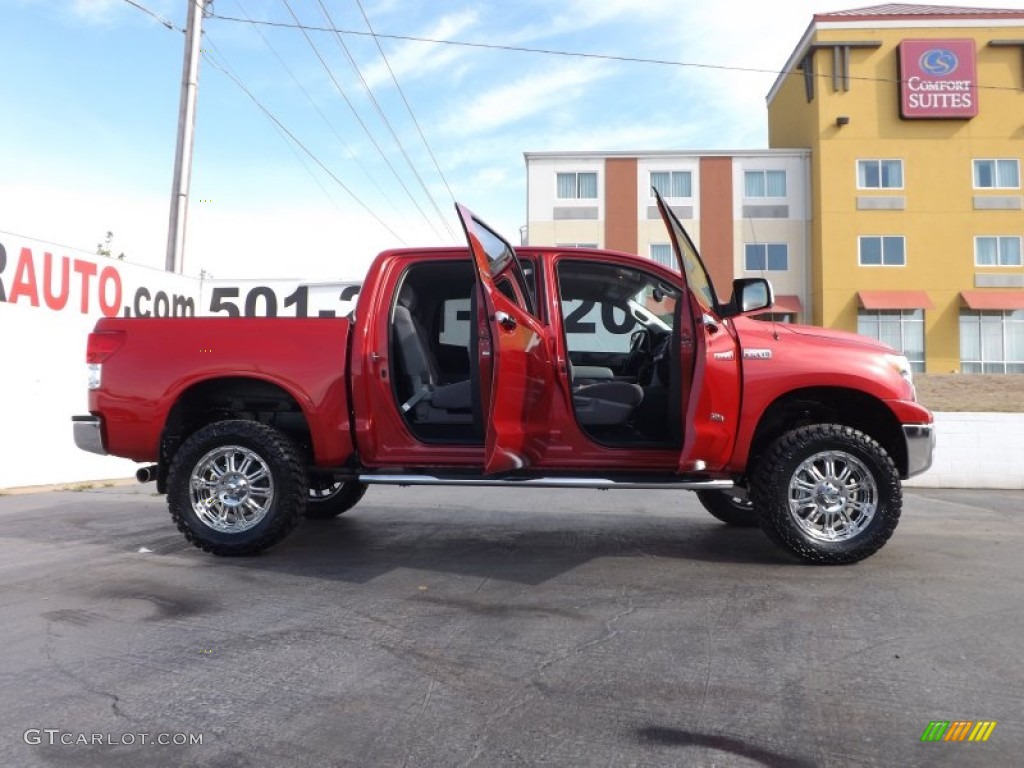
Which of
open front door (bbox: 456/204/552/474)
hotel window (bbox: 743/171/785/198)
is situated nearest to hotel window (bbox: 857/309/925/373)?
hotel window (bbox: 743/171/785/198)

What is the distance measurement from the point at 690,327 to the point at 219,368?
3.04 metres

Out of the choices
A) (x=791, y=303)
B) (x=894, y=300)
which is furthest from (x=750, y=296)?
(x=894, y=300)

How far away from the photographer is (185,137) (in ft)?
43.8

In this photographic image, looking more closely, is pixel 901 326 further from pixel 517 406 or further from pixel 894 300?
pixel 517 406

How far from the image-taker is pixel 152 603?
3.95 metres

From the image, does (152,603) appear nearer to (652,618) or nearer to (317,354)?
(317,354)

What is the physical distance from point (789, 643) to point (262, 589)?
9.07 ft

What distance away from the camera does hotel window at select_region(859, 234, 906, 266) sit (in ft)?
107

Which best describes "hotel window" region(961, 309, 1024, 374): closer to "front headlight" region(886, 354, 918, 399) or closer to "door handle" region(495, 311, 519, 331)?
"front headlight" region(886, 354, 918, 399)

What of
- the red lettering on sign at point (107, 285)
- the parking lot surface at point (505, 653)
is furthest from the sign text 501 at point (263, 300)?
the parking lot surface at point (505, 653)

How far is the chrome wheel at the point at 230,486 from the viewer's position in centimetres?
488

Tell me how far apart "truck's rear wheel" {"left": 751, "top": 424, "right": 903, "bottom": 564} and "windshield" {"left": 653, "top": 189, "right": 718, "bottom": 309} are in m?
1.00

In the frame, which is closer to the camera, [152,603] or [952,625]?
[952,625]

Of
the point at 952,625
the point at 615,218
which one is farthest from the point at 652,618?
the point at 615,218
